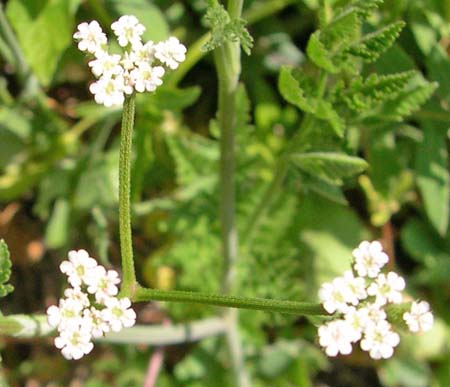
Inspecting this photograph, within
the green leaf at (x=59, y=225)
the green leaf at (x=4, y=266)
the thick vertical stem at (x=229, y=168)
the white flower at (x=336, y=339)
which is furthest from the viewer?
the green leaf at (x=59, y=225)

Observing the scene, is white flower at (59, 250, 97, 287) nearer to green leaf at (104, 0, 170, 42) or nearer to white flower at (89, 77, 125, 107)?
white flower at (89, 77, 125, 107)

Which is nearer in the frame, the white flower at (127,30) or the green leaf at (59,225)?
the white flower at (127,30)

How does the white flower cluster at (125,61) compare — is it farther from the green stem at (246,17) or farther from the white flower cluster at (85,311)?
the green stem at (246,17)

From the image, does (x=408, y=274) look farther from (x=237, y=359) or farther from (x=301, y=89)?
(x=301, y=89)

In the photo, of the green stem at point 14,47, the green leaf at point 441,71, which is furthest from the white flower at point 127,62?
the green leaf at point 441,71

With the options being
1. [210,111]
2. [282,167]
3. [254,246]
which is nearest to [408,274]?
[254,246]

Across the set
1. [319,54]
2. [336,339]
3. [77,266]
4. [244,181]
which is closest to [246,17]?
[244,181]

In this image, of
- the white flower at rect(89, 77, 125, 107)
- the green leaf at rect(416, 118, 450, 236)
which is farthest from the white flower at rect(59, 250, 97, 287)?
the green leaf at rect(416, 118, 450, 236)
